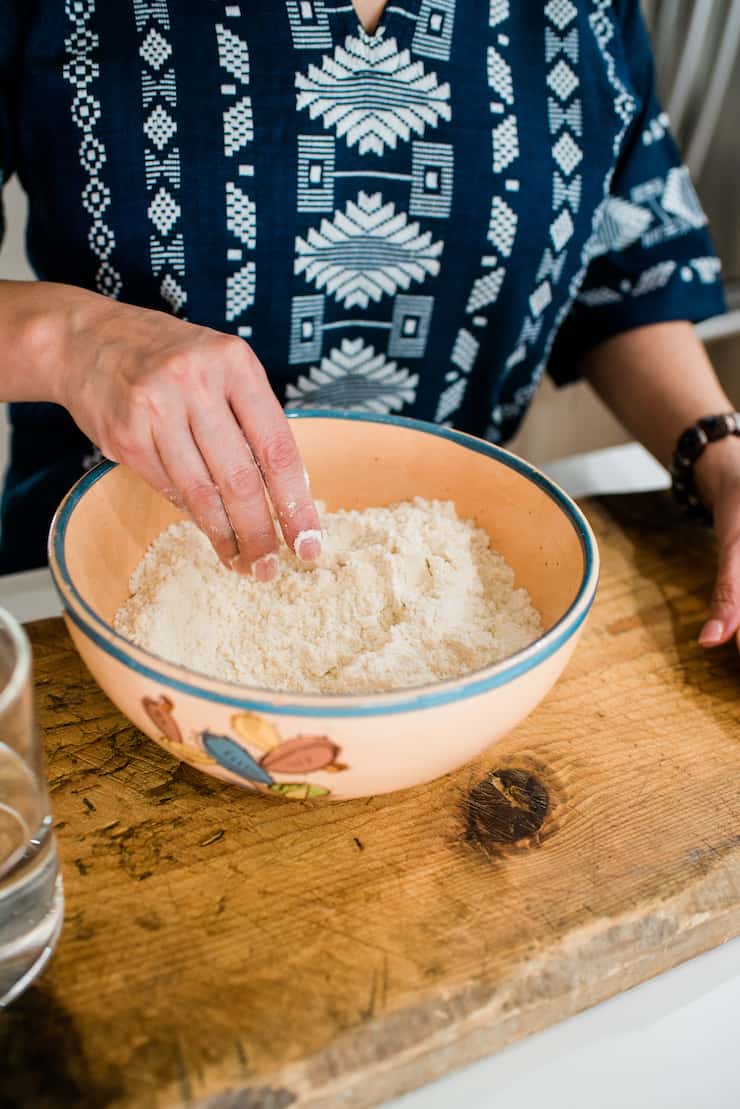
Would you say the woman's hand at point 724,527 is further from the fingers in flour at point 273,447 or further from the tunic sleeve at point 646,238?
the fingers in flour at point 273,447

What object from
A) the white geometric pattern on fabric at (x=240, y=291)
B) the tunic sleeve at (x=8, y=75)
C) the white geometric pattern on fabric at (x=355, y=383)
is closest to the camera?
the tunic sleeve at (x=8, y=75)

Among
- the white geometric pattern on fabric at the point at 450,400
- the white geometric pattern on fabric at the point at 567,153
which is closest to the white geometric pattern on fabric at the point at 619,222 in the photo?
the white geometric pattern on fabric at the point at 567,153

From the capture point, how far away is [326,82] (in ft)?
2.63

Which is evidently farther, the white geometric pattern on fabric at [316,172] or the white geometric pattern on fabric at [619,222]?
the white geometric pattern on fabric at [619,222]

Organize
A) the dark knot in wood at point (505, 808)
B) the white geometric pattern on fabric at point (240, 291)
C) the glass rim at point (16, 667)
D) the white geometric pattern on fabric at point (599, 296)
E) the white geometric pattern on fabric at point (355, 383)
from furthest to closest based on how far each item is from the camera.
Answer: the white geometric pattern on fabric at point (599, 296)
the white geometric pattern on fabric at point (355, 383)
the white geometric pattern on fabric at point (240, 291)
the dark knot in wood at point (505, 808)
the glass rim at point (16, 667)

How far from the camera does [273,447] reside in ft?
2.04

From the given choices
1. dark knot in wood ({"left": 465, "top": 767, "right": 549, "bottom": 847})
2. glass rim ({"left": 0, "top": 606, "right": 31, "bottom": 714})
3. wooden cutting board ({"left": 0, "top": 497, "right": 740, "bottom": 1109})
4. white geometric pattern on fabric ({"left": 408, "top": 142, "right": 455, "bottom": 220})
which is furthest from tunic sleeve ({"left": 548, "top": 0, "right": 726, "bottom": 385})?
glass rim ({"left": 0, "top": 606, "right": 31, "bottom": 714})

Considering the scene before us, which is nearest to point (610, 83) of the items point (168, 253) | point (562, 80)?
point (562, 80)

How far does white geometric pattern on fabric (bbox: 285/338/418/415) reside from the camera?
96 centimetres

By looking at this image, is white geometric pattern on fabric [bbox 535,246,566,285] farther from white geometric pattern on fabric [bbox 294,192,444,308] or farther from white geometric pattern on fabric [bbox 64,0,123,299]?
white geometric pattern on fabric [bbox 64,0,123,299]

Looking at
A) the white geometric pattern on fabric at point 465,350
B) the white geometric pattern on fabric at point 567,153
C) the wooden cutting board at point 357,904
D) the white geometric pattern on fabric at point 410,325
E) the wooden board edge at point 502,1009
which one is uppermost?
the white geometric pattern on fabric at point 567,153

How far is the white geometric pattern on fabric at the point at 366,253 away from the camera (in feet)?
2.82

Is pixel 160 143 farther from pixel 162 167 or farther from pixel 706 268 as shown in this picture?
pixel 706 268

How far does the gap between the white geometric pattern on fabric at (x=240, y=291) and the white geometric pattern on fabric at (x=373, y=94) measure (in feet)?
0.49
